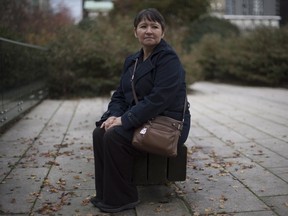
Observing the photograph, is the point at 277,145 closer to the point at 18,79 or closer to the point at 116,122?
the point at 116,122

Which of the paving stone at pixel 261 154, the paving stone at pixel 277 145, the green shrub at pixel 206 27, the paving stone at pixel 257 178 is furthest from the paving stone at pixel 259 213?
the green shrub at pixel 206 27

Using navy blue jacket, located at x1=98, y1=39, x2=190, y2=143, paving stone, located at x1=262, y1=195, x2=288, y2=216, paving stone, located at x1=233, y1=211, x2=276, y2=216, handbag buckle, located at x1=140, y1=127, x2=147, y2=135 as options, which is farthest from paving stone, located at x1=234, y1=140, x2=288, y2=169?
handbag buckle, located at x1=140, y1=127, x2=147, y2=135

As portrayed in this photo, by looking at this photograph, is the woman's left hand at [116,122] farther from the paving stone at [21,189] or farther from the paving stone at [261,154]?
the paving stone at [261,154]

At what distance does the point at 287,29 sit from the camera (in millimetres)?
18344

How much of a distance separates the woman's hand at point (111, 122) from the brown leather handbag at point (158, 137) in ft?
0.68

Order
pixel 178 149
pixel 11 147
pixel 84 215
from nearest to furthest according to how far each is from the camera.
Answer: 1. pixel 84 215
2. pixel 178 149
3. pixel 11 147

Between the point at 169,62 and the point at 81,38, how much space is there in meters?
11.2

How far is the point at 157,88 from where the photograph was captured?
3779 millimetres

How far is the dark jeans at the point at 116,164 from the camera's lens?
3.80 meters

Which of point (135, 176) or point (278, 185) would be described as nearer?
point (135, 176)

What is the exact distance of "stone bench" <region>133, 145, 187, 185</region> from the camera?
404 cm

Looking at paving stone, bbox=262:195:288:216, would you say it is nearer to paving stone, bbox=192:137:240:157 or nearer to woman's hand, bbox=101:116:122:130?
woman's hand, bbox=101:116:122:130

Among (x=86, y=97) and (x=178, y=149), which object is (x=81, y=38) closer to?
(x=86, y=97)

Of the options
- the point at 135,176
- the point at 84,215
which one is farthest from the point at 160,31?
the point at 84,215
